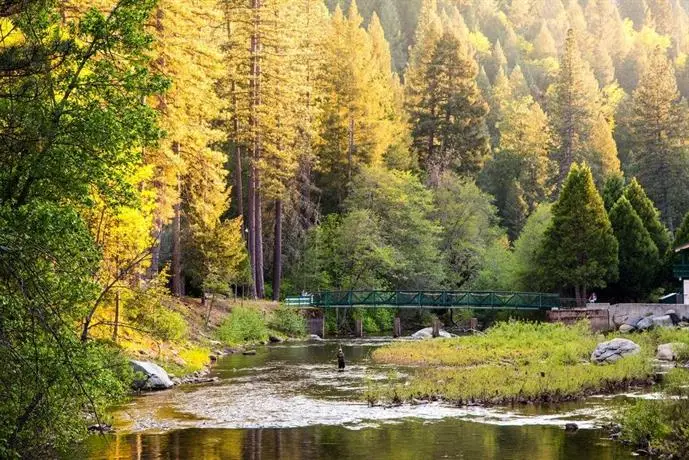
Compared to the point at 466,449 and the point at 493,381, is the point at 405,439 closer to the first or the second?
the point at 466,449

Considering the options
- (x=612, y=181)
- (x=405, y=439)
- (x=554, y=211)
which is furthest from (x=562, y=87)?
(x=405, y=439)

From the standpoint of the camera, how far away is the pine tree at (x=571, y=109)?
254 feet

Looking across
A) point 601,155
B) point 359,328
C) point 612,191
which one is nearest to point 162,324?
point 359,328

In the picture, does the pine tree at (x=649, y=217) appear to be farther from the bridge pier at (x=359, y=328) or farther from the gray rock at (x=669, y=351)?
the gray rock at (x=669, y=351)

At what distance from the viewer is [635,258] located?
2063 inches

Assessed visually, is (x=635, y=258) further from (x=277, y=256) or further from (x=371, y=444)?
(x=371, y=444)

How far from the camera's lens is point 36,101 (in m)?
14.1

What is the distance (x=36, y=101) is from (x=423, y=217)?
48.5m

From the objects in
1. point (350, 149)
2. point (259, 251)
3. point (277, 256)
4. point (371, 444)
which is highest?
point (350, 149)

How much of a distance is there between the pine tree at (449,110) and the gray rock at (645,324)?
29088 millimetres

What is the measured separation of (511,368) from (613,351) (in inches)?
176

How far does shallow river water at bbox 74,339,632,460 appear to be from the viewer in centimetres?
1659

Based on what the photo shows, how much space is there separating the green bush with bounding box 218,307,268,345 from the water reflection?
73.8 ft

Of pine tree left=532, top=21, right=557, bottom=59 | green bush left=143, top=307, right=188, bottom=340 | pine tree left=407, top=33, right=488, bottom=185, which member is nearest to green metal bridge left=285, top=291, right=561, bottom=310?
green bush left=143, top=307, right=188, bottom=340
